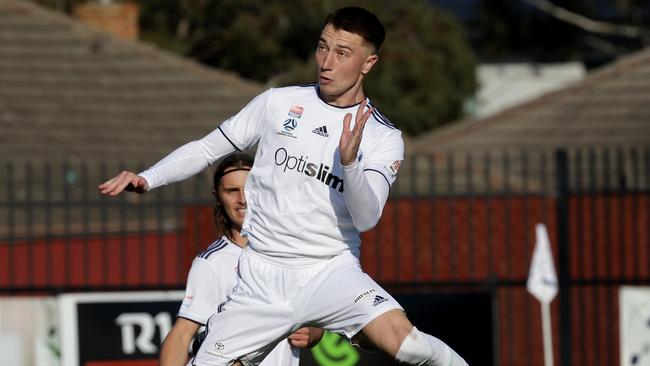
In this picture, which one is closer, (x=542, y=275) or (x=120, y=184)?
(x=120, y=184)

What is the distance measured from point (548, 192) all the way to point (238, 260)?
6574 mm

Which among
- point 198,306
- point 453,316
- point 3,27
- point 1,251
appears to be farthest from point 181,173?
point 3,27

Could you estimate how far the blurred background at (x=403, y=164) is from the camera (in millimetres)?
10938

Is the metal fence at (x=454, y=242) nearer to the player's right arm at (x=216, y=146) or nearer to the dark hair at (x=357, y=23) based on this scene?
the player's right arm at (x=216, y=146)

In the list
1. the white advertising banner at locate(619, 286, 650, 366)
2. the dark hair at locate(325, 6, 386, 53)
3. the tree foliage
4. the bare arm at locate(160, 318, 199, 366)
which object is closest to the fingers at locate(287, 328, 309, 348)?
the bare arm at locate(160, 318, 199, 366)

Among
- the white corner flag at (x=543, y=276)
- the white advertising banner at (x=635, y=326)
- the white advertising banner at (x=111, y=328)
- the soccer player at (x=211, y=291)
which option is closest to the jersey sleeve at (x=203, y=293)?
the soccer player at (x=211, y=291)

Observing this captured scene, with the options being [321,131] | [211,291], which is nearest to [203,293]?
[211,291]

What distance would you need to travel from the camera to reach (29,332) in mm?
10898

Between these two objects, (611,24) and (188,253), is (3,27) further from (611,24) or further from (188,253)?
(611,24)

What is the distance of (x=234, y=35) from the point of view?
114 ft

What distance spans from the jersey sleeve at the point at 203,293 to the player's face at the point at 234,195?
0.27m

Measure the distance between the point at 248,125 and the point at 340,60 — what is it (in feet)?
1.95

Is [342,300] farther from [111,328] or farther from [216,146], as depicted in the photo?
[111,328]

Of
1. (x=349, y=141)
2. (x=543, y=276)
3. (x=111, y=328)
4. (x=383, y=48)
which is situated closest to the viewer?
(x=349, y=141)
